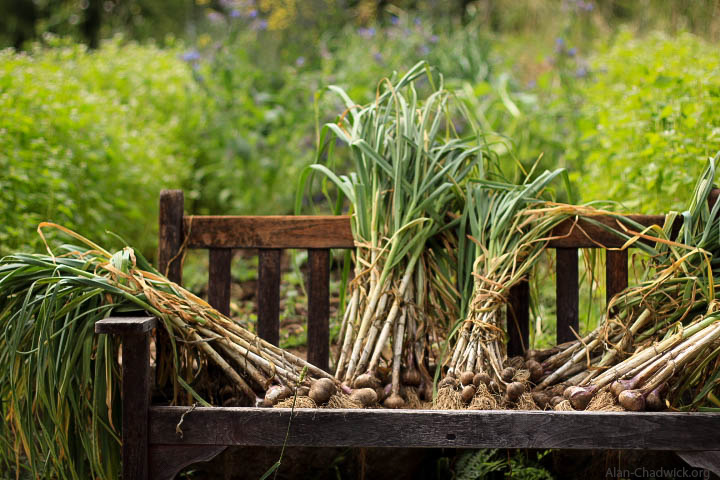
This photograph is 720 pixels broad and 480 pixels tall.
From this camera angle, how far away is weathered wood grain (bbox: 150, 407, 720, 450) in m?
1.24

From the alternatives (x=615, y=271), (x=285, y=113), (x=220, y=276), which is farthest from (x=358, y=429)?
(x=285, y=113)

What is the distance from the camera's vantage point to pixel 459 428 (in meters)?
1.25

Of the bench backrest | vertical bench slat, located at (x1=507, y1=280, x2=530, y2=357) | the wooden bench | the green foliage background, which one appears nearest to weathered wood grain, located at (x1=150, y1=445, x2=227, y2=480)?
the wooden bench

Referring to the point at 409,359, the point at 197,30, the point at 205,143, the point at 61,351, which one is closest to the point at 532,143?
the point at 205,143

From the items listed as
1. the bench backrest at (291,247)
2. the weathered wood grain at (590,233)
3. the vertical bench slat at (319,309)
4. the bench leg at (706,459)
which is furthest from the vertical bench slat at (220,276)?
the bench leg at (706,459)

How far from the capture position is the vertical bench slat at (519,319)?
176cm

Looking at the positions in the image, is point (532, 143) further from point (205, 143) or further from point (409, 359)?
point (409, 359)

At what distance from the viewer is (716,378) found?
1.26 meters

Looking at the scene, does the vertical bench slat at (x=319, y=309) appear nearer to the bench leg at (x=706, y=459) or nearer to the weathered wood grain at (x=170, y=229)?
the weathered wood grain at (x=170, y=229)

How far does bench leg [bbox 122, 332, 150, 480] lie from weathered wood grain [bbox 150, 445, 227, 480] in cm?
2

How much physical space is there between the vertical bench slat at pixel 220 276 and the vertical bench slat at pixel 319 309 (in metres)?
0.24

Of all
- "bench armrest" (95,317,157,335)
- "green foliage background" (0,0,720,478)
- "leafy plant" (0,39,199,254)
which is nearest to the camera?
"bench armrest" (95,317,157,335)

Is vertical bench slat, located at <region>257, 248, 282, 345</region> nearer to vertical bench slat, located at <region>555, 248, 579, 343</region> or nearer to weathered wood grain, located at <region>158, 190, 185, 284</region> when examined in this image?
weathered wood grain, located at <region>158, 190, 185, 284</region>

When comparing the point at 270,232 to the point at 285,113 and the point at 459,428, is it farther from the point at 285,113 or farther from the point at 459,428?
the point at 285,113
